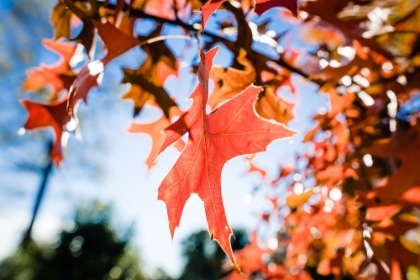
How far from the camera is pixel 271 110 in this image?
35.0 inches

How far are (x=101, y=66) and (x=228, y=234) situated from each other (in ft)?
1.43

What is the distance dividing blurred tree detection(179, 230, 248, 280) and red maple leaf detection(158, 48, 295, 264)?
1865 centimetres

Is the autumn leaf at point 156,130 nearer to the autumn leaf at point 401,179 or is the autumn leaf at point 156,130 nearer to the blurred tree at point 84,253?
the autumn leaf at point 401,179

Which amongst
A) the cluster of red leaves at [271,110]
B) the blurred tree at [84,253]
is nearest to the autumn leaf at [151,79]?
the cluster of red leaves at [271,110]

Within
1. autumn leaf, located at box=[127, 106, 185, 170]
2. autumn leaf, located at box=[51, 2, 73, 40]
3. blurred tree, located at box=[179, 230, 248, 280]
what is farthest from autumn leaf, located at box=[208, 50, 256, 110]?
blurred tree, located at box=[179, 230, 248, 280]

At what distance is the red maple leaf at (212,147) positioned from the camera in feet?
1.73

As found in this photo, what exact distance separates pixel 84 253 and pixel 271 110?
8840 mm

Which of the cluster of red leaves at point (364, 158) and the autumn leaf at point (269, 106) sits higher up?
the autumn leaf at point (269, 106)

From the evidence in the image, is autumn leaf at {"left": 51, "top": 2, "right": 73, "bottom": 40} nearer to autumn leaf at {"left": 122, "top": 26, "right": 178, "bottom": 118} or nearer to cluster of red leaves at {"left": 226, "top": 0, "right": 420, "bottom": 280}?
autumn leaf at {"left": 122, "top": 26, "right": 178, "bottom": 118}

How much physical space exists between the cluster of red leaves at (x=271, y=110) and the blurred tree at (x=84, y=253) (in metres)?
8.27

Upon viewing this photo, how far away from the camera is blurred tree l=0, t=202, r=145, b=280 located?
8.24m

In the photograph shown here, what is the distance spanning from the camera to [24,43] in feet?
22.6

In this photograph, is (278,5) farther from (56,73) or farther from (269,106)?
(56,73)

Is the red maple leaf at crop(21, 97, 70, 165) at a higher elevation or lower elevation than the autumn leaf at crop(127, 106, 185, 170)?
higher
